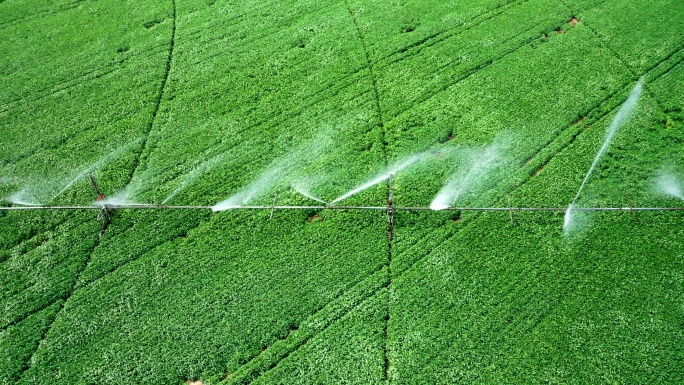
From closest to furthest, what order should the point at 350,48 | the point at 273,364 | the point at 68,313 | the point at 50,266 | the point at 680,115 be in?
1. the point at 273,364
2. the point at 68,313
3. the point at 50,266
4. the point at 680,115
5. the point at 350,48

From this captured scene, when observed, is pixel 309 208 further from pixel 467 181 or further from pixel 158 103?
pixel 158 103

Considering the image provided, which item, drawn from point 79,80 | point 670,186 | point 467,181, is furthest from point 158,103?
point 670,186

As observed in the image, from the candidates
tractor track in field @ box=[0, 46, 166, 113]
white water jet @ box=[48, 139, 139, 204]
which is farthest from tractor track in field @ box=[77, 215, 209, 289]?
tractor track in field @ box=[0, 46, 166, 113]

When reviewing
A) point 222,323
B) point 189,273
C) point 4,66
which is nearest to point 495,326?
point 222,323

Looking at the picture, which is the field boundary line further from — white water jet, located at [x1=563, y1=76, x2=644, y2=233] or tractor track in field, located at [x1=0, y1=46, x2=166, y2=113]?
tractor track in field, located at [x1=0, y1=46, x2=166, y2=113]

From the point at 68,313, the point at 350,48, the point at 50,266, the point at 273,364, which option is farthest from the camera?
the point at 350,48

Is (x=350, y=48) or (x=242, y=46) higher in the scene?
(x=242, y=46)

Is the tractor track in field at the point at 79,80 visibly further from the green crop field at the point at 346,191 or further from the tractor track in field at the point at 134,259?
the tractor track in field at the point at 134,259

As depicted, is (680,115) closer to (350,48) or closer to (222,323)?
(350,48)
